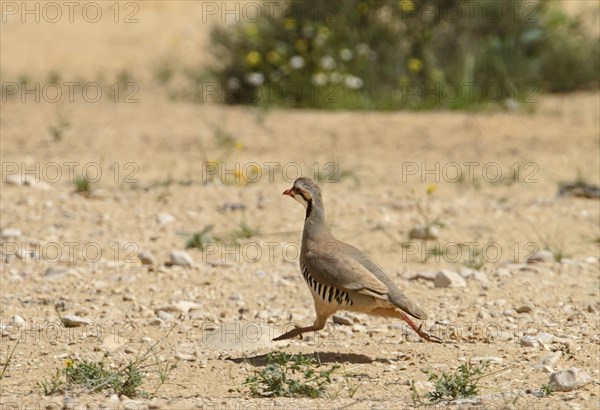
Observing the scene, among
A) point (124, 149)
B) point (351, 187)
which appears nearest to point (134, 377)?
point (351, 187)

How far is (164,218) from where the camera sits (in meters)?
7.87

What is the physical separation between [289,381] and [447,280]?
1.93 meters

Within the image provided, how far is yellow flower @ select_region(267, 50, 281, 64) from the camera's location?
39.8 feet

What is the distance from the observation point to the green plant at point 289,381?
458 centimetres

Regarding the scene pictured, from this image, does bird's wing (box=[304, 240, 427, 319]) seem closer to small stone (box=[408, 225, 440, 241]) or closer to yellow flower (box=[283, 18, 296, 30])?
small stone (box=[408, 225, 440, 241])

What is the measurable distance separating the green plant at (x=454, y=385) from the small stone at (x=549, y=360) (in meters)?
0.40

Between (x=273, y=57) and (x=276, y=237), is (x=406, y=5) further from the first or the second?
(x=276, y=237)

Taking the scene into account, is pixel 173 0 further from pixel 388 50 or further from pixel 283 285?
pixel 283 285

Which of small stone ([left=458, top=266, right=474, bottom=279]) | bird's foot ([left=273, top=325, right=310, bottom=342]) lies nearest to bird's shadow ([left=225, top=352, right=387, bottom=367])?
bird's foot ([left=273, top=325, right=310, bottom=342])

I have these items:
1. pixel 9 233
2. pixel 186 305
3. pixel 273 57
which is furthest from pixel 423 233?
pixel 273 57

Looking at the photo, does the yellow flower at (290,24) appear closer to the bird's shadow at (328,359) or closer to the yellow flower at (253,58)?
the yellow flower at (253,58)

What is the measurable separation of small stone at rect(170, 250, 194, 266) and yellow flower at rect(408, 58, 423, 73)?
564cm

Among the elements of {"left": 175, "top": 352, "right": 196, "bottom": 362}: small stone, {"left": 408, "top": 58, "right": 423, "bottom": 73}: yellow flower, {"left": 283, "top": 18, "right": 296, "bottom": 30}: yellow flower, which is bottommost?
{"left": 175, "top": 352, "right": 196, "bottom": 362}: small stone

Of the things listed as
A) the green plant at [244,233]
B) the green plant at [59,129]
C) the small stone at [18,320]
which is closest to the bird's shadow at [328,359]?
the small stone at [18,320]
